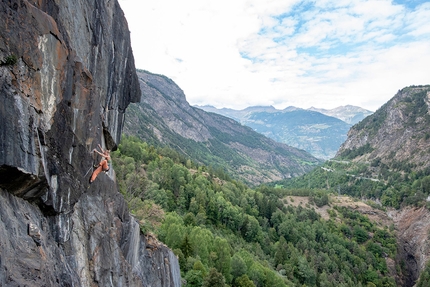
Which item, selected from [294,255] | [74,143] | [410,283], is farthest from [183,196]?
[410,283]

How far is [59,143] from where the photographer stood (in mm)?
12828

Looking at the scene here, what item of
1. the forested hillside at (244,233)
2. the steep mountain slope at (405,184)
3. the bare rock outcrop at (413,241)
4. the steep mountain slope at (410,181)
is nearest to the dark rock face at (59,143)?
the forested hillside at (244,233)

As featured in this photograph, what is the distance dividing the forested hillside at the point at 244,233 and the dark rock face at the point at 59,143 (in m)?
→ 23.3

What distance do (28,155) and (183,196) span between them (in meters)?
72.8

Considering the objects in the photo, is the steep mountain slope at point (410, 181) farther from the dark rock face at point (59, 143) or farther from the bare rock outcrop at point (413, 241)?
the dark rock face at point (59, 143)

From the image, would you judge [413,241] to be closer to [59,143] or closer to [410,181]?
[410,181]

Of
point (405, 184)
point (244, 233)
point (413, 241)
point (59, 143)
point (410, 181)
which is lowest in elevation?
point (244, 233)

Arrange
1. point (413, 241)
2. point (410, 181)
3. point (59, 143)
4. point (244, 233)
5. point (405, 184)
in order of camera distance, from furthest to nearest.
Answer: point (410, 181) < point (405, 184) < point (413, 241) < point (244, 233) < point (59, 143)

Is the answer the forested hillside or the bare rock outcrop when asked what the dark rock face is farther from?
the bare rock outcrop

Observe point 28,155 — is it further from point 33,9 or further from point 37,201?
point 33,9

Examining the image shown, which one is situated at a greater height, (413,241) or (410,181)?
(410,181)

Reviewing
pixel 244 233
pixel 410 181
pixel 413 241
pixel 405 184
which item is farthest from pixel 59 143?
pixel 410 181

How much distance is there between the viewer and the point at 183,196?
8156 cm

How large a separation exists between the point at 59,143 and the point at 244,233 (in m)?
78.4
